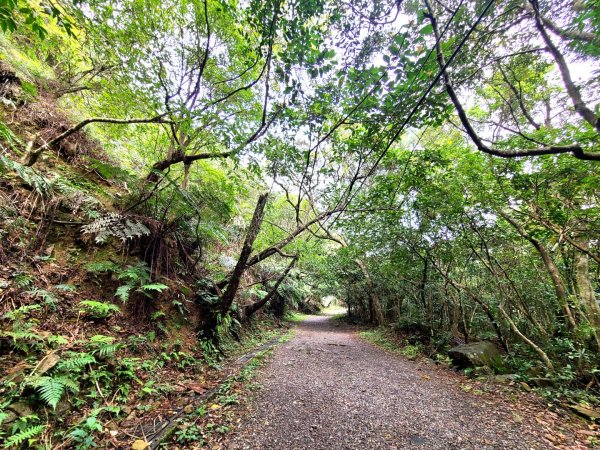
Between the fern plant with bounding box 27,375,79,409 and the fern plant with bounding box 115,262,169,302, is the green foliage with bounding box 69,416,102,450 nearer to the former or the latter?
the fern plant with bounding box 27,375,79,409

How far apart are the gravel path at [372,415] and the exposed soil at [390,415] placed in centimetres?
1

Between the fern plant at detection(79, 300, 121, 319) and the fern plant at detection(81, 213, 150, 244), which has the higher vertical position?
the fern plant at detection(81, 213, 150, 244)

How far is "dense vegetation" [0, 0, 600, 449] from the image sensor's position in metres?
2.62

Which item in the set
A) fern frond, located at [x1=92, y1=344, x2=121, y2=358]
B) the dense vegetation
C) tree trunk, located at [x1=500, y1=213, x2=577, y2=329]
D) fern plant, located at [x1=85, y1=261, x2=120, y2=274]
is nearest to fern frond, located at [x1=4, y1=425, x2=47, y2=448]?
the dense vegetation

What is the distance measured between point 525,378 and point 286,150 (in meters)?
6.53

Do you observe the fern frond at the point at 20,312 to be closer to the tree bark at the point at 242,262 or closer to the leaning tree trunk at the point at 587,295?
the tree bark at the point at 242,262

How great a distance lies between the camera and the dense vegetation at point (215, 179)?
103 inches

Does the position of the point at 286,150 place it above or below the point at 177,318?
above

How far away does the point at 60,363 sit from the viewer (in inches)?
92.6

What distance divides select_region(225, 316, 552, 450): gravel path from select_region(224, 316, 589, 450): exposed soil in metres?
0.01

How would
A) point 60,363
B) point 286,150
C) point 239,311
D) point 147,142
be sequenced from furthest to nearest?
point 147,142 < point 239,311 < point 286,150 < point 60,363

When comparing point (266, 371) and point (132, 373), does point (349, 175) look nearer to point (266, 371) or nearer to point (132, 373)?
point (266, 371)

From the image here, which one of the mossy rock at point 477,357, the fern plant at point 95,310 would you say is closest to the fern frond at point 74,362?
the fern plant at point 95,310

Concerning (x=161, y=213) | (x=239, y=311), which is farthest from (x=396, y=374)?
(x=161, y=213)
